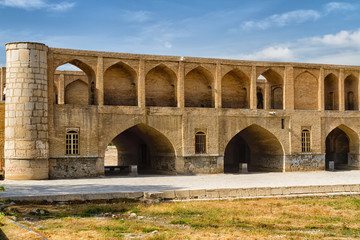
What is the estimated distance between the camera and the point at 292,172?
24984 millimetres

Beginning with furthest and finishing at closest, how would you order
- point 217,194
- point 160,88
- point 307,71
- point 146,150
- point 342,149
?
point 342,149 < point 146,150 < point 307,71 < point 160,88 < point 217,194

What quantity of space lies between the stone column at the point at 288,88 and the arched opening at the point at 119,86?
334 inches

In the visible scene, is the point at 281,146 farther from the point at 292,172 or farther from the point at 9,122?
the point at 9,122

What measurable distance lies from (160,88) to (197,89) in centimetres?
217

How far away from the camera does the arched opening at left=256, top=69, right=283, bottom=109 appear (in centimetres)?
2570

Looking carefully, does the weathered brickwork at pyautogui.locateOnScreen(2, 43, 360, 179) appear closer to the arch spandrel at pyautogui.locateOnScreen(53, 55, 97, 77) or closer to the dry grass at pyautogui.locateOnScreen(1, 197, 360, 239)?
the arch spandrel at pyautogui.locateOnScreen(53, 55, 97, 77)

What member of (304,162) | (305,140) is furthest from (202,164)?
(305,140)

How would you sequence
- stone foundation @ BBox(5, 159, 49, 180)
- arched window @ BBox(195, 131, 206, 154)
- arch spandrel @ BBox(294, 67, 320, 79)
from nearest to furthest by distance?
stone foundation @ BBox(5, 159, 49, 180) → arched window @ BBox(195, 131, 206, 154) → arch spandrel @ BBox(294, 67, 320, 79)

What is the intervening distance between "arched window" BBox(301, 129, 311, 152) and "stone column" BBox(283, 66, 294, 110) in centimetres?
162

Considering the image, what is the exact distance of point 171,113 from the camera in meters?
23.2

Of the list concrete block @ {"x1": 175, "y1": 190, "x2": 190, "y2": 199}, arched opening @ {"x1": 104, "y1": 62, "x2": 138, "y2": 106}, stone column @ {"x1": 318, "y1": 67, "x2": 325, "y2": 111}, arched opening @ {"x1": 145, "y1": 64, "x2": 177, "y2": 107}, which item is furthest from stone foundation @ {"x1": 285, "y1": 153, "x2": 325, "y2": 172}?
concrete block @ {"x1": 175, "y1": 190, "x2": 190, "y2": 199}

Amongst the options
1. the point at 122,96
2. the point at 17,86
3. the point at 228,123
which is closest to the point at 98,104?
the point at 122,96

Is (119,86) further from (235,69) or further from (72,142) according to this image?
(235,69)

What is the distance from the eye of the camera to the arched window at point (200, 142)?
23766 mm
